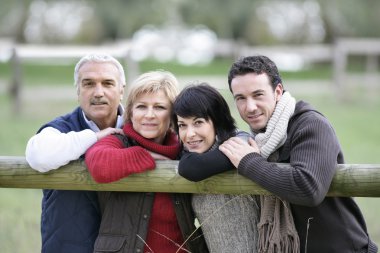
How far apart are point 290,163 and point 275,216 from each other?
274 mm

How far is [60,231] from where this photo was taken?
9.95 feet

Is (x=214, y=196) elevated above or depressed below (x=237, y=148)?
below

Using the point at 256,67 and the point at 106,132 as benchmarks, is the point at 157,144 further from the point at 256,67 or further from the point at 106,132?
the point at 256,67

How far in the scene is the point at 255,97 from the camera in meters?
2.83

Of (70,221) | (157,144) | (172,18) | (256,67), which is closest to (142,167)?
(157,144)

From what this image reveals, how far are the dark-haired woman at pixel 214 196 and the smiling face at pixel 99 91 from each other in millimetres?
606

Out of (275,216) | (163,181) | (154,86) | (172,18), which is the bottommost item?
(275,216)

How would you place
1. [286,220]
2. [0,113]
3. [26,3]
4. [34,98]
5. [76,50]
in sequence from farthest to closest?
1. [26,3]
2. [34,98]
3. [0,113]
4. [76,50]
5. [286,220]

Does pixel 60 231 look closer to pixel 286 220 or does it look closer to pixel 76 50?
pixel 286 220

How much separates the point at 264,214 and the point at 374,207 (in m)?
3.56

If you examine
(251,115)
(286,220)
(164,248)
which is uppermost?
(251,115)

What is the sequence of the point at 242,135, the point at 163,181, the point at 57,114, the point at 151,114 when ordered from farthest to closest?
the point at 57,114
the point at 151,114
the point at 242,135
the point at 163,181

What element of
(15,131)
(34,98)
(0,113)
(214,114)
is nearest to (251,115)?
(214,114)

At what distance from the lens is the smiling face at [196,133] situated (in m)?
2.81
